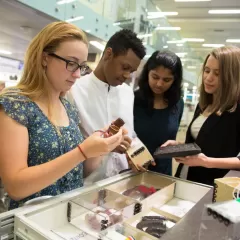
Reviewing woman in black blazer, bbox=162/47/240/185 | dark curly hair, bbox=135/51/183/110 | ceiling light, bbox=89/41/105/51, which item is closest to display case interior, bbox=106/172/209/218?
woman in black blazer, bbox=162/47/240/185

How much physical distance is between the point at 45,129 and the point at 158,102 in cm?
87

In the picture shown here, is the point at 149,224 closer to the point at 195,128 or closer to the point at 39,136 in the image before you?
the point at 39,136

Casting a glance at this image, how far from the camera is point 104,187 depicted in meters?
0.83

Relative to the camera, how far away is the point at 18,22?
260 cm

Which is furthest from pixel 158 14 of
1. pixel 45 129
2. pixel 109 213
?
pixel 109 213

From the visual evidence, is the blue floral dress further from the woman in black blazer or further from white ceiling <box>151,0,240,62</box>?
white ceiling <box>151,0,240,62</box>

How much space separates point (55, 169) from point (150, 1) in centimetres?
420

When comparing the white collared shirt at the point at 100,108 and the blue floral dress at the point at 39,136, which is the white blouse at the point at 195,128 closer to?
the white collared shirt at the point at 100,108

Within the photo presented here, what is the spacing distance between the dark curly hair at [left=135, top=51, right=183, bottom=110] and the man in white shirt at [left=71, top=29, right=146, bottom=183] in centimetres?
25

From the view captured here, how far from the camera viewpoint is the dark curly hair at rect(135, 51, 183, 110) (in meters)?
1.40

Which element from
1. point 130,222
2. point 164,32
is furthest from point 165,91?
point 164,32

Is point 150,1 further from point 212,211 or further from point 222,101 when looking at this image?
point 212,211

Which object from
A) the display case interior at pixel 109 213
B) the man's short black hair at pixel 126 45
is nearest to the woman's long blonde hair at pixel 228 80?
the man's short black hair at pixel 126 45

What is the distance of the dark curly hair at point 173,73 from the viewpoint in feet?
4.59
